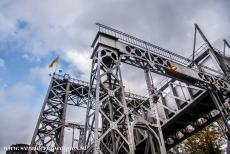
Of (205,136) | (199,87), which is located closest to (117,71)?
(199,87)

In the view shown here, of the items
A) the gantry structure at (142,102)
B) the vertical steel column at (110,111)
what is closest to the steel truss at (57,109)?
the gantry structure at (142,102)

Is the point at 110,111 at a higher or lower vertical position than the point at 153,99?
lower

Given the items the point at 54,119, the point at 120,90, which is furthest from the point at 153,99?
the point at 54,119

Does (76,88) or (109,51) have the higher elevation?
(76,88)

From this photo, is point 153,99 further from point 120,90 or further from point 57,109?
point 57,109

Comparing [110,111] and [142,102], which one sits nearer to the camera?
[110,111]

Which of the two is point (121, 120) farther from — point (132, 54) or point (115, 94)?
point (132, 54)

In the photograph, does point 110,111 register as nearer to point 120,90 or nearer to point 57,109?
point 120,90

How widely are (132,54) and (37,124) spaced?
884 cm

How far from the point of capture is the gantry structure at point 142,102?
21.6ft

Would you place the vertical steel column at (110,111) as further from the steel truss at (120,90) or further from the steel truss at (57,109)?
the steel truss at (57,109)

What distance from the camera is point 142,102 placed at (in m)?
10.5

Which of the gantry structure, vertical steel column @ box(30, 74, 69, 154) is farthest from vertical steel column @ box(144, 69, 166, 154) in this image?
vertical steel column @ box(30, 74, 69, 154)

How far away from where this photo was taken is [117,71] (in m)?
8.02
